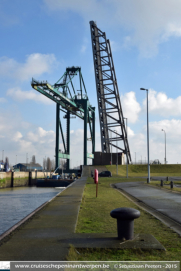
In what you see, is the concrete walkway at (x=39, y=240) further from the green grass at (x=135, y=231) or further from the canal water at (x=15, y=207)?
the canal water at (x=15, y=207)

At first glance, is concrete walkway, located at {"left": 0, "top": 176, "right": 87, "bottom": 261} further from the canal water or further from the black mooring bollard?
the canal water

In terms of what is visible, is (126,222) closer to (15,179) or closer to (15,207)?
(15,207)

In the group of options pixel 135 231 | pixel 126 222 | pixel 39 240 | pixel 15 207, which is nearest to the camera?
pixel 126 222

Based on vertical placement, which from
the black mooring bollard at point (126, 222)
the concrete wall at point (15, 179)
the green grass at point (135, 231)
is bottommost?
the concrete wall at point (15, 179)

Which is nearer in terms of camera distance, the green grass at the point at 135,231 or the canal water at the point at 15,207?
Result: the green grass at the point at 135,231

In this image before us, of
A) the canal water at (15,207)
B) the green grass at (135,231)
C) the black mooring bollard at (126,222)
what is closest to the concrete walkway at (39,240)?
the green grass at (135,231)

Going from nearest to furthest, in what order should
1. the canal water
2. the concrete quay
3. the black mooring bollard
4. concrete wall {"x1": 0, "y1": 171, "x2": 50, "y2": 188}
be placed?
the concrete quay → the black mooring bollard → the canal water → concrete wall {"x1": 0, "y1": 171, "x2": 50, "y2": 188}

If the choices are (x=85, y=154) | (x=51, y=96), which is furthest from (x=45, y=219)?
(x=85, y=154)

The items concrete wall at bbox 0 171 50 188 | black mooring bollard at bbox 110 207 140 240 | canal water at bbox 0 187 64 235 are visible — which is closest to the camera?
black mooring bollard at bbox 110 207 140 240

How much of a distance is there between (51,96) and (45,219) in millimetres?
60510

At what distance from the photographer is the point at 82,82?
310ft

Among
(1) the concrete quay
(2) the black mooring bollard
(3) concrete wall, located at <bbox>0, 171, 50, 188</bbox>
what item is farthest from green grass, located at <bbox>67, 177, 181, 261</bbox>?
(3) concrete wall, located at <bbox>0, 171, 50, 188</bbox>

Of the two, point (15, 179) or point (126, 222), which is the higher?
point (126, 222)

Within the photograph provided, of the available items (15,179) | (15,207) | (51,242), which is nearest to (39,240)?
(51,242)
